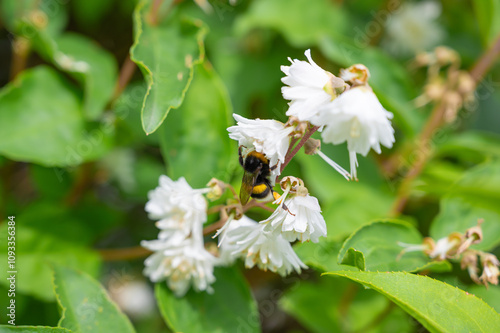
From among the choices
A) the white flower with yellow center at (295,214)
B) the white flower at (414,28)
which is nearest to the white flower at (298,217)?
the white flower with yellow center at (295,214)

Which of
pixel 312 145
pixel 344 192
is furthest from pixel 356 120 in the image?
pixel 344 192

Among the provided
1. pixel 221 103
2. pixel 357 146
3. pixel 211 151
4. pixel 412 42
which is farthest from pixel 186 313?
pixel 412 42

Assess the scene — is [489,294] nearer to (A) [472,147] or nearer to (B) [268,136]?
(A) [472,147]

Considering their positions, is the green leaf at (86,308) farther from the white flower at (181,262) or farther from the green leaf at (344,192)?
the green leaf at (344,192)

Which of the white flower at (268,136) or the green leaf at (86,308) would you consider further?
the green leaf at (86,308)

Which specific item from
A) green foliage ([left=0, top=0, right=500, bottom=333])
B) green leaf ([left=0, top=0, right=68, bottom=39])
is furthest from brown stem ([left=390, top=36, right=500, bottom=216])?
green leaf ([left=0, top=0, right=68, bottom=39])

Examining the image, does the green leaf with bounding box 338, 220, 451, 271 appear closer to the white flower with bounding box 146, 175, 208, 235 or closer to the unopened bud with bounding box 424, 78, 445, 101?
the white flower with bounding box 146, 175, 208, 235

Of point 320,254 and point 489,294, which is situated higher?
point 320,254
